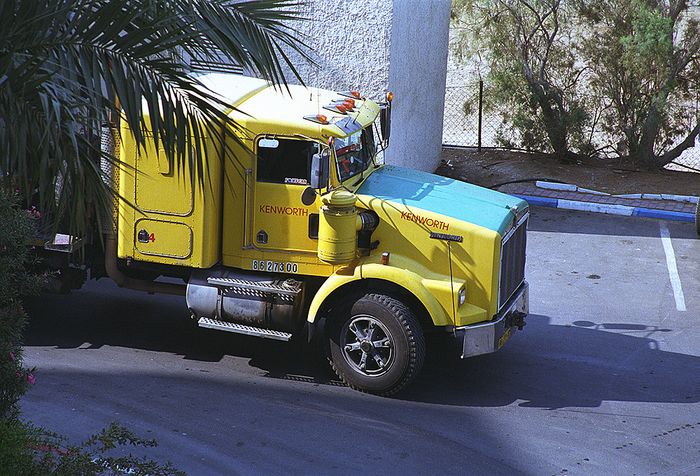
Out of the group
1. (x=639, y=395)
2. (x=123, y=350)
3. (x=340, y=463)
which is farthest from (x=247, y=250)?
(x=639, y=395)

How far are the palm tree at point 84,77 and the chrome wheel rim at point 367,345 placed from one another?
3687 millimetres

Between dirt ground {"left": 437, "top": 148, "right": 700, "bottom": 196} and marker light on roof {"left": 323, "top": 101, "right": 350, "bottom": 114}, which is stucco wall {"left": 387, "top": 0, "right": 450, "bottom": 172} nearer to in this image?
dirt ground {"left": 437, "top": 148, "right": 700, "bottom": 196}

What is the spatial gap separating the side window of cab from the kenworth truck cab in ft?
0.04

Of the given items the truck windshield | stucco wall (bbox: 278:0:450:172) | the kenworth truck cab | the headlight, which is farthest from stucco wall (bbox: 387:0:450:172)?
the headlight

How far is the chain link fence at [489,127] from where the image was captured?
60.2ft

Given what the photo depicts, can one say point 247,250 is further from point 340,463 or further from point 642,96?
point 642,96

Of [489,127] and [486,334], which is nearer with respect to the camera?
[486,334]

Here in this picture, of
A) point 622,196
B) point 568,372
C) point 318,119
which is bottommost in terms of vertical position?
point 568,372

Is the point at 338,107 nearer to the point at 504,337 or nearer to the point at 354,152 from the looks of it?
the point at 354,152

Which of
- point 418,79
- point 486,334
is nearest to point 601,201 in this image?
point 418,79

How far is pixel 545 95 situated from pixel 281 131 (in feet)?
34.4

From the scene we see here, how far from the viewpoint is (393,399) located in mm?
9039

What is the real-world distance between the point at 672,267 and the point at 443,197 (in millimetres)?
5353

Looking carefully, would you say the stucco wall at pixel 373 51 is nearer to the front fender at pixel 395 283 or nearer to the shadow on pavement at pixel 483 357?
the shadow on pavement at pixel 483 357
